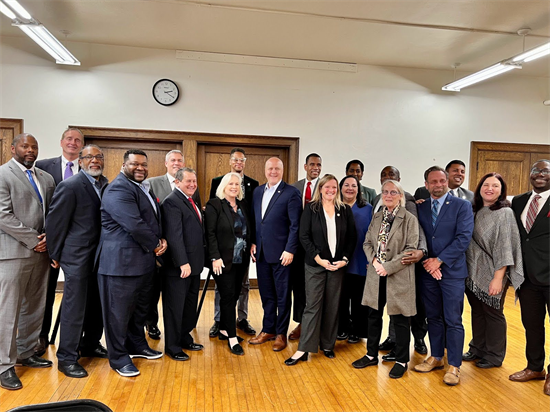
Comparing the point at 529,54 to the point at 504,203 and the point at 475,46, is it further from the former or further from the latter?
the point at 504,203

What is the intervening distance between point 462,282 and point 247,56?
4.27m

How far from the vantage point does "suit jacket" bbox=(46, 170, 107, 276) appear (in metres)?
2.90

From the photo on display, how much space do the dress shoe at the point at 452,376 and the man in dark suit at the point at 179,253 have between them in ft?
6.99

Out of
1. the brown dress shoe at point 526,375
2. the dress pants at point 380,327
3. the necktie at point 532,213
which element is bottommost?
the brown dress shoe at point 526,375

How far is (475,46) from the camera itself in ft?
16.9

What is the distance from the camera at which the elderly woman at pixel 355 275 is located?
352 cm

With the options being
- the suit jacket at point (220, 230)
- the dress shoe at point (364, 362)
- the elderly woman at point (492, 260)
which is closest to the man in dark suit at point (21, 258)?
the suit jacket at point (220, 230)

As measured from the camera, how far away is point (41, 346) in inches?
133

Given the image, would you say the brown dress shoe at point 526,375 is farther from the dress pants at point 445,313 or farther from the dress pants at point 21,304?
the dress pants at point 21,304

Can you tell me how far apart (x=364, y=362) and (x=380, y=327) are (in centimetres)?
33

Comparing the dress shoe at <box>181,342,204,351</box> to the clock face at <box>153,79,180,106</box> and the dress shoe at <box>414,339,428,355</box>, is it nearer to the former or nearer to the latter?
the dress shoe at <box>414,339,428,355</box>

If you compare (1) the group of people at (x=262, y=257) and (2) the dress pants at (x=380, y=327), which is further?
(2) the dress pants at (x=380, y=327)

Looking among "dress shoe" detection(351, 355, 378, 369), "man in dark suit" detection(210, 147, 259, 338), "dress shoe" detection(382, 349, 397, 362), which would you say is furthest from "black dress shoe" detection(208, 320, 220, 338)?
"dress shoe" detection(382, 349, 397, 362)

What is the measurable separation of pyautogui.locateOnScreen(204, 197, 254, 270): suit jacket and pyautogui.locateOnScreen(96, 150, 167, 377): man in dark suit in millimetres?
440
